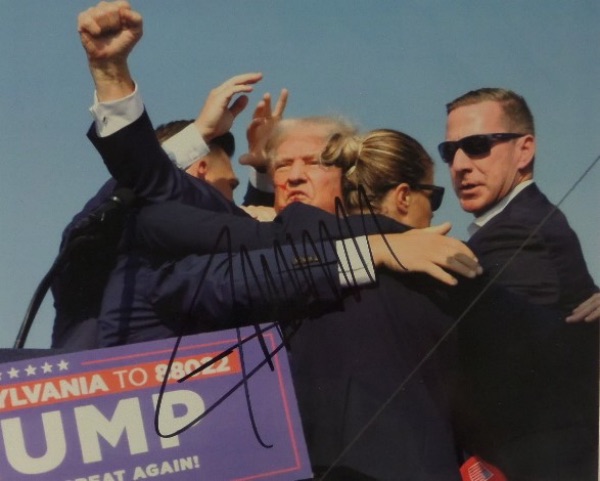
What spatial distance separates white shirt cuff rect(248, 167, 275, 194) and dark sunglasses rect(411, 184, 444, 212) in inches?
16.0

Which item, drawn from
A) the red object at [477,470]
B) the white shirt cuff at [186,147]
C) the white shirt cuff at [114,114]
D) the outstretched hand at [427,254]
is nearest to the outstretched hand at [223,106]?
the white shirt cuff at [186,147]

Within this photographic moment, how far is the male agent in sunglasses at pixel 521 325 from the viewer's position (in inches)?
118

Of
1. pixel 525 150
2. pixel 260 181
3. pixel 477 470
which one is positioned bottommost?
pixel 477 470

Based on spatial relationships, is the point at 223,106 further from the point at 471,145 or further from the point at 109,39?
the point at 471,145

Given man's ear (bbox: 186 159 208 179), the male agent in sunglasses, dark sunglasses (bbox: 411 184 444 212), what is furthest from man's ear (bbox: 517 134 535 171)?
man's ear (bbox: 186 159 208 179)

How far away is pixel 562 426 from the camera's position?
306 cm

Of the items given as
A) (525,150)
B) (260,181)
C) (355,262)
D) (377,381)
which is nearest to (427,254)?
(355,262)

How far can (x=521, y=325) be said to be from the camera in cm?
306

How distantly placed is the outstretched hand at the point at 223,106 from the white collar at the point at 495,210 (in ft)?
1.91

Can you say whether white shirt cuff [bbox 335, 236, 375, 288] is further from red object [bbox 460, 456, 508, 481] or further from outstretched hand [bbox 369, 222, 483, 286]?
red object [bbox 460, 456, 508, 481]

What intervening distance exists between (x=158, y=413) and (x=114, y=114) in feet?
2.02

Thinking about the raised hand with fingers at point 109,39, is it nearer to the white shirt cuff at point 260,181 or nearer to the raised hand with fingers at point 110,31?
the raised hand with fingers at point 110,31

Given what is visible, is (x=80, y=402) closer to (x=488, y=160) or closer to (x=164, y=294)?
(x=164, y=294)

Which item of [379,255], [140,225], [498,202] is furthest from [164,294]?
[498,202]
